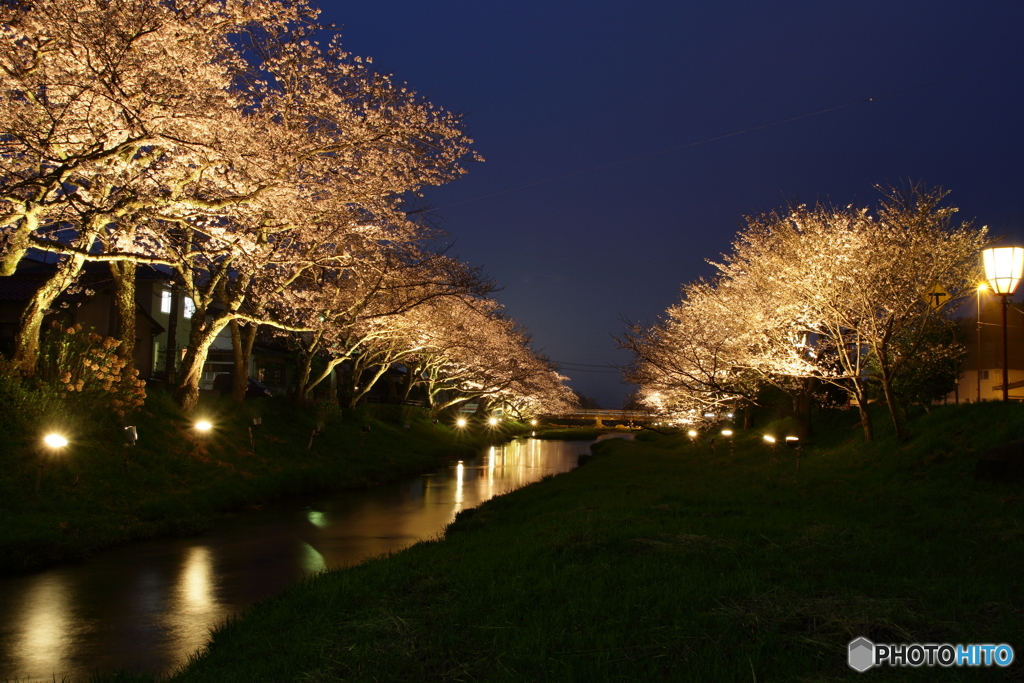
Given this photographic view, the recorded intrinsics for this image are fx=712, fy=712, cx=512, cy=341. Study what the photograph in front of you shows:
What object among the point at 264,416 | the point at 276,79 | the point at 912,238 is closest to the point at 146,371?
the point at 264,416

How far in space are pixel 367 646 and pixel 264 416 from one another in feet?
73.4

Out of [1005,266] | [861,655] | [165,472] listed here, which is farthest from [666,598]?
[165,472]

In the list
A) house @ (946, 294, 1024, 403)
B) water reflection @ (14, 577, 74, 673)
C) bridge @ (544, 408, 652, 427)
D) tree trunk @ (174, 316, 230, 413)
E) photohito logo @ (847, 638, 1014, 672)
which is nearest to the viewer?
photohito logo @ (847, 638, 1014, 672)

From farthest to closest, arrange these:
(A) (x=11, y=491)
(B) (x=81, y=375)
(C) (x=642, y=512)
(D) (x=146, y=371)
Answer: (D) (x=146, y=371) < (B) (x=81, y=375) < (A) (x=11, y=491) < (C) (x=642, y=512)

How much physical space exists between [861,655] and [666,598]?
163cm

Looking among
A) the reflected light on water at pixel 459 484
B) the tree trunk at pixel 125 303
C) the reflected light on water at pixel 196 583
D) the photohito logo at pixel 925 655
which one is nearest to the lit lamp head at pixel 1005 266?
the photohito logo at pixel 925 655

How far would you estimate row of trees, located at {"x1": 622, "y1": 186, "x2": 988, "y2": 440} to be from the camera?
17281 mm

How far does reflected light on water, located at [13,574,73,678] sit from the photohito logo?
6.73 meters

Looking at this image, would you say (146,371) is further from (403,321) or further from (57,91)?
(57,91)

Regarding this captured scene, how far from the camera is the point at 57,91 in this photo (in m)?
13.2

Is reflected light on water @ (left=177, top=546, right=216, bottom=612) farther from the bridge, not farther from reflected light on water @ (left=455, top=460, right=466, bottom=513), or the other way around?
the bridge

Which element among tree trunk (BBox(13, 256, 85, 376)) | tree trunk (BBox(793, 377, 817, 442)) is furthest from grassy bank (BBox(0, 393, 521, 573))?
tree trunk (BBox(793, 377, 817, 442))

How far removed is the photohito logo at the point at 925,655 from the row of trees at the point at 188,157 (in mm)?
12609

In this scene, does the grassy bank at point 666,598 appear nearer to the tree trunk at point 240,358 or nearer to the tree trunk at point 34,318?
the tree trunk at point 34,318
